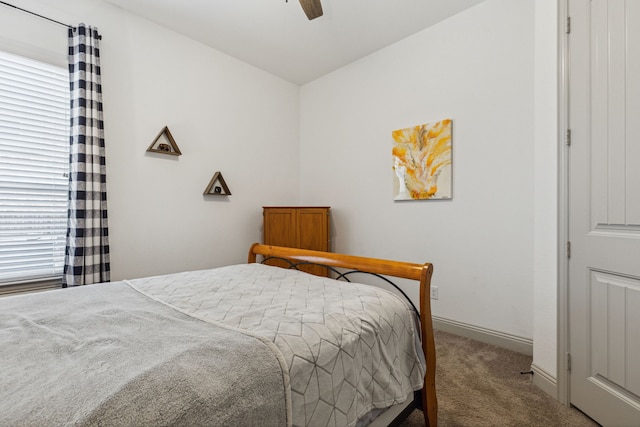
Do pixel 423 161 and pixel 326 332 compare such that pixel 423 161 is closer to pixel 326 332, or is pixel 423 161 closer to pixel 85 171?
pixel 326 332

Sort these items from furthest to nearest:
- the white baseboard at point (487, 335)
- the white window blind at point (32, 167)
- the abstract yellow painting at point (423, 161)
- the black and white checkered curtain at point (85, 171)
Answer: the abstract yellow painting at point (423, 161) < the white baseboard at point (487, 335) < the black and white checkered curtain at point (85, 171) < the white window blind at point (32, 167)

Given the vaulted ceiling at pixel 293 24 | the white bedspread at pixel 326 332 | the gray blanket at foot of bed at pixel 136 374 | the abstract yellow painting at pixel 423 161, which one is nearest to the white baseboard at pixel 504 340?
the white bedspread at pixel 326 332

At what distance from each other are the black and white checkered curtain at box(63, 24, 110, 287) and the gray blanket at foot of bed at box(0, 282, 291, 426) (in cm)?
126

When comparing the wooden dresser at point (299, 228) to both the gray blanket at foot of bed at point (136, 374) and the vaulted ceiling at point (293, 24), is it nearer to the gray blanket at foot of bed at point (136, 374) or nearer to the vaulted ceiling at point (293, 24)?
the vaulted ceiling at point (293, 24)

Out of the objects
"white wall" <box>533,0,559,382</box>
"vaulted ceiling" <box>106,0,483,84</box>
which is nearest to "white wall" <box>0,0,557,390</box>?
"white wall" <box>533,0,559,382</box>

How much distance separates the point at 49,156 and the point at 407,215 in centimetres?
302

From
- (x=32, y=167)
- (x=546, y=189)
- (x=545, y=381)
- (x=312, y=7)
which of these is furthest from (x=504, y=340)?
(x=32, y=167)

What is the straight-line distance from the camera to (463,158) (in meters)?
2.68

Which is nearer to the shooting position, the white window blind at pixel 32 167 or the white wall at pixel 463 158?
the white window blind at pixel 32 167

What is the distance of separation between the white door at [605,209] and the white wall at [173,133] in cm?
290

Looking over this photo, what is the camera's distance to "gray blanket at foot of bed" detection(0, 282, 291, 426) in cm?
64

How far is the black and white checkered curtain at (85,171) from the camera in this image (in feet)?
7.38

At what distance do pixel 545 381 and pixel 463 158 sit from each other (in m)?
1.70

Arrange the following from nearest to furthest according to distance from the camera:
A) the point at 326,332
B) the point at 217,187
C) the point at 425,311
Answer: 1. the point at 326,332
2. the point at 425,311
3. the point at 217,187
